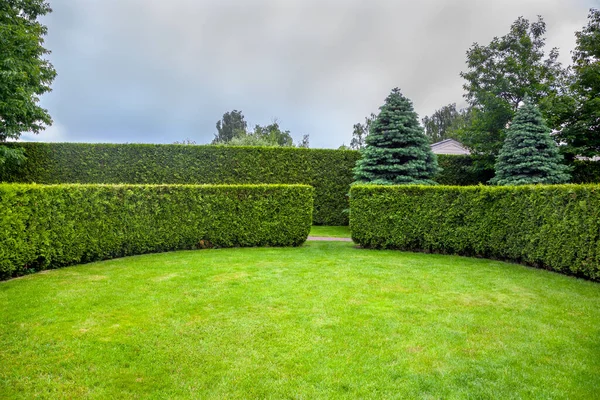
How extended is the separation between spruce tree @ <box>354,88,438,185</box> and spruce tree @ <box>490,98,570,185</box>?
284 cm

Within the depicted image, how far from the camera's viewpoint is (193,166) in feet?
46.0

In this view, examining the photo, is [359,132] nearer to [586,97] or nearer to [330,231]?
[586,97]

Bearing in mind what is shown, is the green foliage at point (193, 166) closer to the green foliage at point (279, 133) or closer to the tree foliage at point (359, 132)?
the green foliage at point (279, 133)

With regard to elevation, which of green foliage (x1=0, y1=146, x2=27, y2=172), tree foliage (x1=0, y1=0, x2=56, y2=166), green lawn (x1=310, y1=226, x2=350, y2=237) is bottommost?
green lawn (x1=310, y1=226, x2=350, y2=237)

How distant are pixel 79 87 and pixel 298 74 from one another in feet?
28.8

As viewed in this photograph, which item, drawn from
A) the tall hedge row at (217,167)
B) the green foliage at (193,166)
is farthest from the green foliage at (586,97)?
the green foliage at (193,166)

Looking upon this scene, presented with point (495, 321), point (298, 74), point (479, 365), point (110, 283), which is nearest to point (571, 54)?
point (298, 74)

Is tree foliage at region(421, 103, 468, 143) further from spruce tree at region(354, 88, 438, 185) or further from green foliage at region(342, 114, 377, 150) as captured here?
spruce tree at region(354, 88, 438, 185)

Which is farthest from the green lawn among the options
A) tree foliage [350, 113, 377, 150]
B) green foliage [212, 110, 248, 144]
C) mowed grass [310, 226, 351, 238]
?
green foliage [212, 110, 248, 144]

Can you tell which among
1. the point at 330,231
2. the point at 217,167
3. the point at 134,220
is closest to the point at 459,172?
the point at 330,231

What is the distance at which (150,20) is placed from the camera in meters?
11.3

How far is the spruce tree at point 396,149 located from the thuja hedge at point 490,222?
260 cm

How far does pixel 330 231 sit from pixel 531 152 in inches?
302

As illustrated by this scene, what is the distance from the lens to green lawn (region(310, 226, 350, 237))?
41.4 ft
